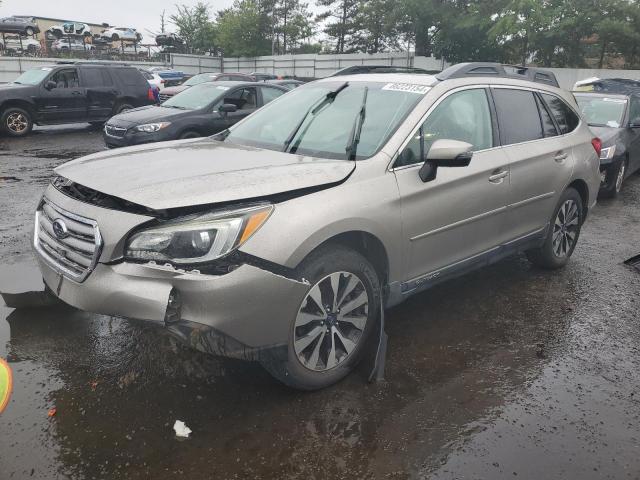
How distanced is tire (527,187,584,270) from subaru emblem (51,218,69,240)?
386cm

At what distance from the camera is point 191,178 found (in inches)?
108

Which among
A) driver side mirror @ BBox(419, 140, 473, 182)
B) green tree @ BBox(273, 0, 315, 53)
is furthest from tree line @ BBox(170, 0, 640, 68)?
driver side mirror @ BBox(419, 140, 473, 182)

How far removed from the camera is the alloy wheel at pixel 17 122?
43.0 ft

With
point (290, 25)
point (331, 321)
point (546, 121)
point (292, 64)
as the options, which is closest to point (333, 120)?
point (331, 321)

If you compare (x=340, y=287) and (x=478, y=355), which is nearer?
(x=340, y=287)

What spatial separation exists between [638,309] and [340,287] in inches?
110

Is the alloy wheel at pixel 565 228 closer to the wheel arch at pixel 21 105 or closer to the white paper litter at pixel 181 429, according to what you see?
the white paper litter at pixel 181 429

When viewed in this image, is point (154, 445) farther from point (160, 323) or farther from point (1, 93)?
point (1, 93)

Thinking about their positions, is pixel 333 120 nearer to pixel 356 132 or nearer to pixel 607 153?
pixel 356 132

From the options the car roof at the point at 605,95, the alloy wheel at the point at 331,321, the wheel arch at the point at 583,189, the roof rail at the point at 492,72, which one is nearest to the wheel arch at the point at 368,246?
the alloy wheel at the point at 331,321

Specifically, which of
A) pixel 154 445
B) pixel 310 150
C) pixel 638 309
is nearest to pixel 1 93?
pixel 310 150

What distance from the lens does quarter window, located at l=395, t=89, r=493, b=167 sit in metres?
3.35

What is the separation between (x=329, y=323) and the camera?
2891mm

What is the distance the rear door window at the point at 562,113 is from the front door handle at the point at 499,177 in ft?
4.02
